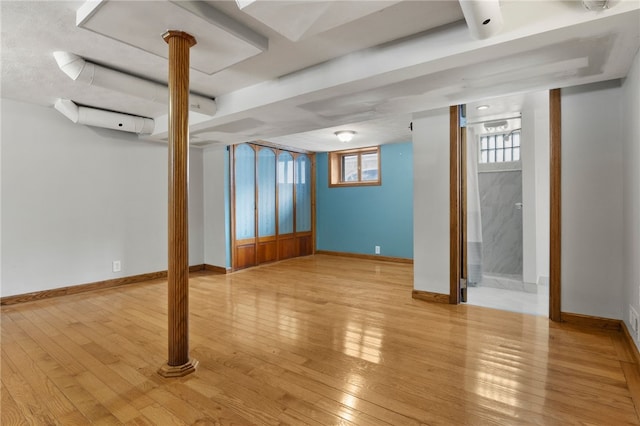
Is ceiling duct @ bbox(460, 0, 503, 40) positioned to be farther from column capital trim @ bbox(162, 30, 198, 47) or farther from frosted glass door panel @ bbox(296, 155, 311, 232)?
frosted glass door panel @ bbox(296, 155, 311, 232)

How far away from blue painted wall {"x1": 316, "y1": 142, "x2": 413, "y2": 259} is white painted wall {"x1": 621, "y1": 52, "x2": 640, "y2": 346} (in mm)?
3429

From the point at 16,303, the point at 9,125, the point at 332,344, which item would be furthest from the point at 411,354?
the point at 9,125

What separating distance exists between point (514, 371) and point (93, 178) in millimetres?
4984

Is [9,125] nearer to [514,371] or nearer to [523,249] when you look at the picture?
[514,371]

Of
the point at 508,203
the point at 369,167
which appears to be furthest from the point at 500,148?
the point at 369,167

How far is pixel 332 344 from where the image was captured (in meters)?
2.48

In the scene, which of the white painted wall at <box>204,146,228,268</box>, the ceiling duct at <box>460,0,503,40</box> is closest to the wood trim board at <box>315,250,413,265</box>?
the white painted wall at <box>204,146,228,268</box>

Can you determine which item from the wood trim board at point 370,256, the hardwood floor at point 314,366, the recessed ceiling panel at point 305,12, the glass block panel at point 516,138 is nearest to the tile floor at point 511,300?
the hardwood floor at point 314,366

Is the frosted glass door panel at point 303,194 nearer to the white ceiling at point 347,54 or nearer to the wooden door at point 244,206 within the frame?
the wooden door at point 244,206

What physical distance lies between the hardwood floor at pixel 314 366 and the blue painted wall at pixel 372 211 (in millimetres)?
2569

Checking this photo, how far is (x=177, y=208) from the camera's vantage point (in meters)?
2.08

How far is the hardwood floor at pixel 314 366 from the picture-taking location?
Answer: 166cm

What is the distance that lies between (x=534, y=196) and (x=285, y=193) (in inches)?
164

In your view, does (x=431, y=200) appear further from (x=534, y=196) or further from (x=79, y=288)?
(x=79, y=288)
